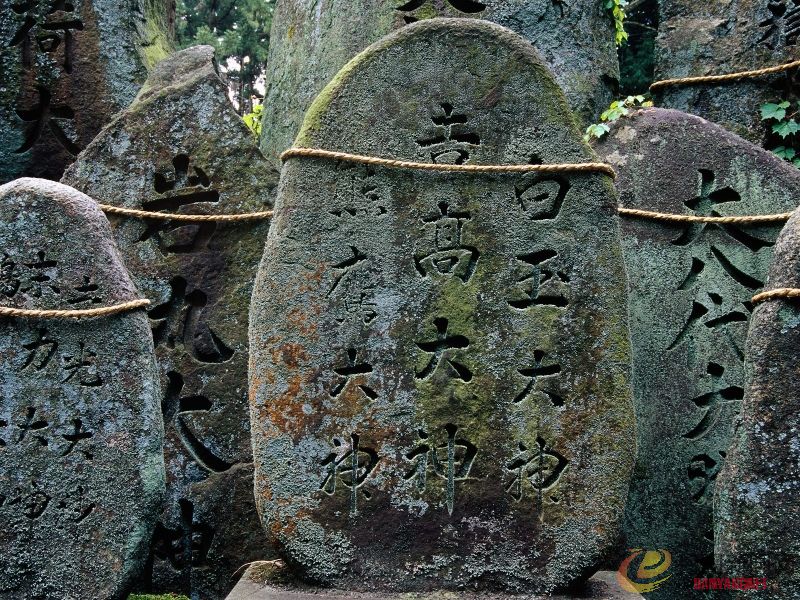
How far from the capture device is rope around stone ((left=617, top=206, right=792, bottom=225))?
12.3 ft

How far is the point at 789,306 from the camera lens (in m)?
2.82

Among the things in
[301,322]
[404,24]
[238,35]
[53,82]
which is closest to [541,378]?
[301,322]

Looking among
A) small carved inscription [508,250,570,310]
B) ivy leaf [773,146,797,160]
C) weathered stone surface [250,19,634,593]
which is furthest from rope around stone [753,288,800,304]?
ivy leaf [773,146,797,160]

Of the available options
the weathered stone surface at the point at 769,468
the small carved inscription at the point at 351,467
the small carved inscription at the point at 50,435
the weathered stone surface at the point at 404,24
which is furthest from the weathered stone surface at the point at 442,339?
the weathered stone surface at the point at 404,24

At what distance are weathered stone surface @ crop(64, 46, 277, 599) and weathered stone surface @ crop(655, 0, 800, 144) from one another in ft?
7.29

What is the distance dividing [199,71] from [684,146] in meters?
1.89

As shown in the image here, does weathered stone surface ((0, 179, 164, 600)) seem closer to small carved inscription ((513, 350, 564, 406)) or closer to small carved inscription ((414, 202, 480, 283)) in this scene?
small carved inscription ((414, 202, 480, 283))

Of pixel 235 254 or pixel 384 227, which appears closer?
pixel 384 227

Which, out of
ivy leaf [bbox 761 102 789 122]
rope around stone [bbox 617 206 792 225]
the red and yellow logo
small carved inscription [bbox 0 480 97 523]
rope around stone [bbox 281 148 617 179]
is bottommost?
the red and yellow logo

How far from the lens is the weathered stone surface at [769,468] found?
275cm

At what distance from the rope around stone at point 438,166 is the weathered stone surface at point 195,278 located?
93cm

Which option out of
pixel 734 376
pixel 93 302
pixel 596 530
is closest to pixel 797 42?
pixel 734 376

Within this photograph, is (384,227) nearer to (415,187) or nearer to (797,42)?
(415,187)

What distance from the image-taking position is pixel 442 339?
3.08 metres
